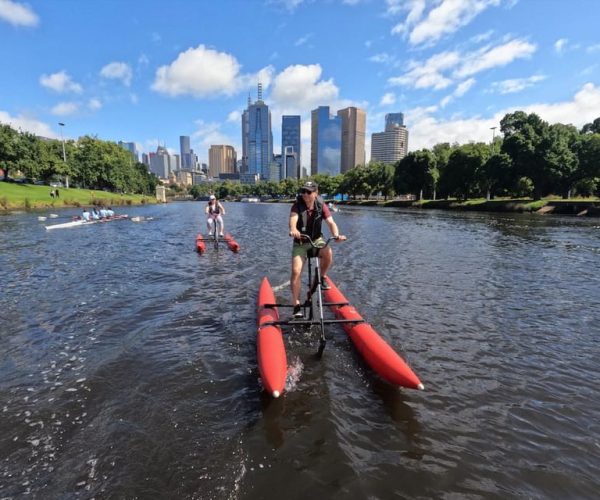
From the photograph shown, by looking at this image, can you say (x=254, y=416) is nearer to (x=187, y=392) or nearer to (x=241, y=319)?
(x=187, y=392)

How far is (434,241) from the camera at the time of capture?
2578 centimetres

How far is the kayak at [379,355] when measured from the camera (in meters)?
5.52

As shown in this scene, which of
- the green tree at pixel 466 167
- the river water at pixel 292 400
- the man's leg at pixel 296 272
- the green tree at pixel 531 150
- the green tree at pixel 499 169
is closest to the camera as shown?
the river water at pixel 292 400

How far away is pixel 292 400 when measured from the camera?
5.64 meters

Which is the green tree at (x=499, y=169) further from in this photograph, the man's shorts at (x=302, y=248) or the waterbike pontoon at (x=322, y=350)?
the man's shorts at (x=302, y=248)

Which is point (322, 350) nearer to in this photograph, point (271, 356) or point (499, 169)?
point (271, 356)

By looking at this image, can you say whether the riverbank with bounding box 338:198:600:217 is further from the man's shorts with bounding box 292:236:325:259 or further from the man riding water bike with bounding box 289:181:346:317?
the man's shorts with bounding box 292:236:325:259

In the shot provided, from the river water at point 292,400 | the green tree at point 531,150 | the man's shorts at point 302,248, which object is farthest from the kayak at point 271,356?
the green tree at point 531,150

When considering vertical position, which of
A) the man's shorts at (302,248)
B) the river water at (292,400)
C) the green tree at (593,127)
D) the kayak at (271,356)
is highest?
the green tree at (593,127)

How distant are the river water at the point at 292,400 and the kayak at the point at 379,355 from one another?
350 mm

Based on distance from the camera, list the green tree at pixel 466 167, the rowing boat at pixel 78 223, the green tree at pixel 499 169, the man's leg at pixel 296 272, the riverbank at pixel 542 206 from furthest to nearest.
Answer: the green tree at pixel 466 167
the green tree at pixel 499 169
the riverbank at pixel 542 206
the rowing boat at pixel 78 223
the man's leg at pixel 296 272

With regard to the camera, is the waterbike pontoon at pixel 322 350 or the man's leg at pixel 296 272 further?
the man's leg at pixel 296 272

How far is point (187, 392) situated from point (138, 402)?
72cm

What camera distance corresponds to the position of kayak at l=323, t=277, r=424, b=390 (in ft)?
18.1
